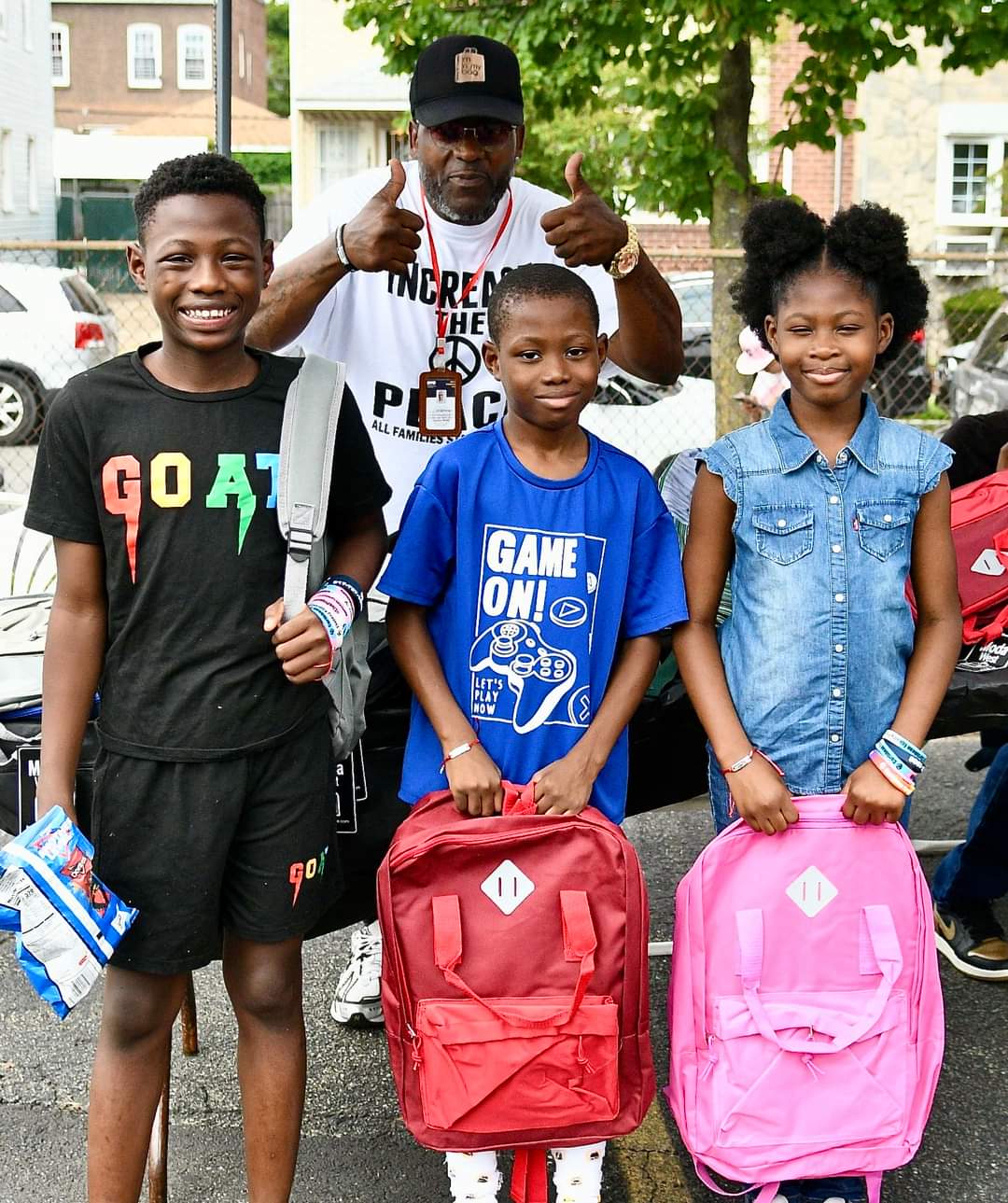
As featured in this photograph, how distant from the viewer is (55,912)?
86.3 inches

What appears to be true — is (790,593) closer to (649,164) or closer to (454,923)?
(454,923)

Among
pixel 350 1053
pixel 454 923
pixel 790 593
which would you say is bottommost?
pixel 350 1053

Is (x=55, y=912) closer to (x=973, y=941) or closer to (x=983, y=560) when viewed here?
(x=983, y=560)

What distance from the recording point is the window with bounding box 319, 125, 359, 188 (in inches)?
1027

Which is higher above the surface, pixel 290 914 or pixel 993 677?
pixel 993 677

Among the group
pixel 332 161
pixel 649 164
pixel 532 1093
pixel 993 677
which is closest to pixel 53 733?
pixel 532 1093

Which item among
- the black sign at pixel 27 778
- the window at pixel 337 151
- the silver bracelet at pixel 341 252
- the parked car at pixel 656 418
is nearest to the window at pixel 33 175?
the window at pixel 337 151

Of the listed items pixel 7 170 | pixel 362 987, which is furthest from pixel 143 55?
pixel 362 987

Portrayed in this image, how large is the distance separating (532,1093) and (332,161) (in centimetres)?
2594

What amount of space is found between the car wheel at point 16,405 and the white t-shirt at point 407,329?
9.29m

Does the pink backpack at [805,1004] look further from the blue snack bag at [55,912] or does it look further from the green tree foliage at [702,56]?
the green tree foliage at [702,56]

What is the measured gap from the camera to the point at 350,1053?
3441 mm

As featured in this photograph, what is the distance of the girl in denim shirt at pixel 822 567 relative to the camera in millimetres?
2553

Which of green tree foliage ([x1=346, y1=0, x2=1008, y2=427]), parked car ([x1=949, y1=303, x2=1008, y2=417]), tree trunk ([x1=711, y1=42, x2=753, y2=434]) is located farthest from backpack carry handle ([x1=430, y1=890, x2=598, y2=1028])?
parked car ([x1=949, y1=303, x2=1008, y2=417])
